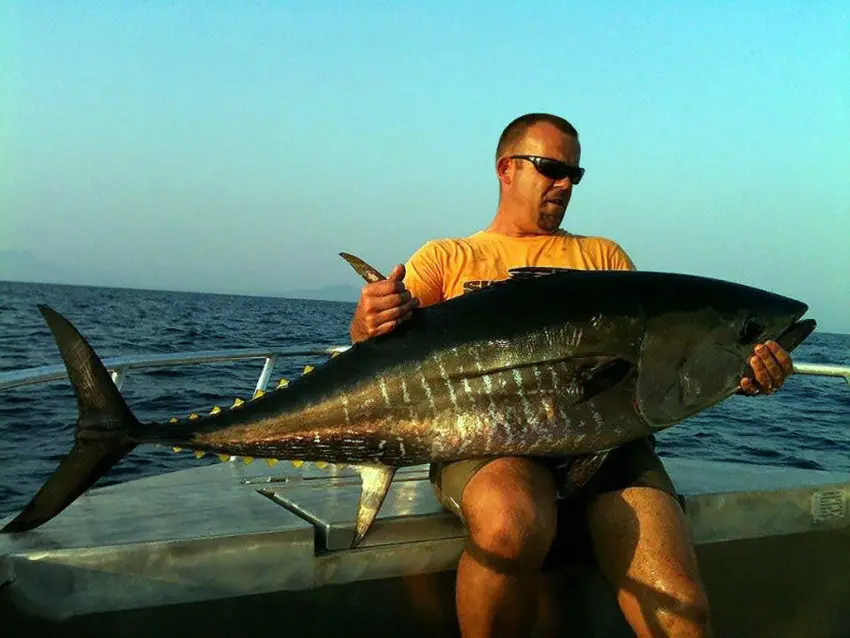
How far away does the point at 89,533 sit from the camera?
7.80 ft

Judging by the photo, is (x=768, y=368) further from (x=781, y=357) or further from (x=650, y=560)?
(x=650, y=560)

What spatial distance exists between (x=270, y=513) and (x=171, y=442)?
0.45 metres

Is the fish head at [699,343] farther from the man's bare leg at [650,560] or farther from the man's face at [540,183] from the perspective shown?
the man's face at [540,183]

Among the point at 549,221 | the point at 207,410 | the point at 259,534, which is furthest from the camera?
the point at 207,410

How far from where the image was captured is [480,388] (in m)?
2.42

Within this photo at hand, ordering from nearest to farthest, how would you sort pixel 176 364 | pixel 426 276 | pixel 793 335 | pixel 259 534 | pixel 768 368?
pixel 259 534, pixel 768 368, pixel 793 335, pixel 426 276, pixel 176 364

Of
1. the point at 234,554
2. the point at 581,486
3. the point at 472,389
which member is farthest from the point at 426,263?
the point at 234,554

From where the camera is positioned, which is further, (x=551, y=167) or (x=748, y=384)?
(x=551, y=167)

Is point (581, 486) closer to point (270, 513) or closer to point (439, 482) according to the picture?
point (439, 482)

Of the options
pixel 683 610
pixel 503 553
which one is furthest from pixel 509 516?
pixel 683 610

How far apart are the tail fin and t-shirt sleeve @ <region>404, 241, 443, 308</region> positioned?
1216 mm

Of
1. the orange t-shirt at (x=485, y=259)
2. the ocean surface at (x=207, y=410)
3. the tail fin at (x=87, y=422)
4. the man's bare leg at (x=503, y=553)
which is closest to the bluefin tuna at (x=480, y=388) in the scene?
the tail fin at (x=87, y=422)

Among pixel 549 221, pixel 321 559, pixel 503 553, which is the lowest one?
pixel 321 559

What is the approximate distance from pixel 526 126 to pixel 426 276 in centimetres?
80
